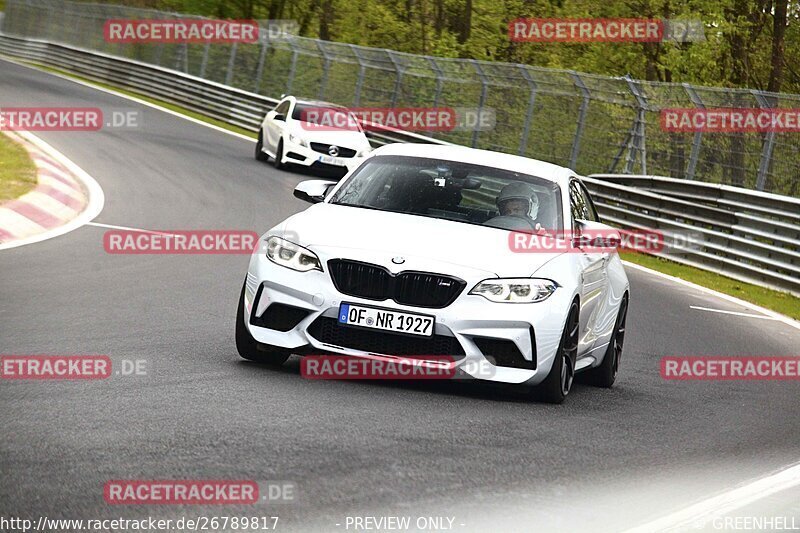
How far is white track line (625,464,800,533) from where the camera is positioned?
5.29m

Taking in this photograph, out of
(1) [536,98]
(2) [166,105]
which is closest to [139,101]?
(2) [166,105]

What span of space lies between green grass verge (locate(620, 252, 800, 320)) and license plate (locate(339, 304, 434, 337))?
31.4 feet

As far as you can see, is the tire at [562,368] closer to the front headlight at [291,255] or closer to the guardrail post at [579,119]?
the front headlight at [291,255]

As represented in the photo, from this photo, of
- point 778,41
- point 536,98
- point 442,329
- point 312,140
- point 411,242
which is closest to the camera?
point 442,329

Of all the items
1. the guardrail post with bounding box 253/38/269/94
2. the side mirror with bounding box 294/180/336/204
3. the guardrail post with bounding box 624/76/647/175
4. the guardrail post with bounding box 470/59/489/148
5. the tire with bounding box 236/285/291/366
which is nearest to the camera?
the tire with bounding box 236/285/291/366

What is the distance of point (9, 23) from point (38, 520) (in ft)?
187

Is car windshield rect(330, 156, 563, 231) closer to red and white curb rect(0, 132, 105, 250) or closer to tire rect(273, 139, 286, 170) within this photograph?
red and white curb rect(0, 132, 105, 250)

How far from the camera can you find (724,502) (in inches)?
232

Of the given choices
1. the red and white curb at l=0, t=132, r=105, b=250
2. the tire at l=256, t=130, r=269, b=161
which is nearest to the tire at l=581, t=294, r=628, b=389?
the red and white curb at l=0, t=132, r=105, b=250

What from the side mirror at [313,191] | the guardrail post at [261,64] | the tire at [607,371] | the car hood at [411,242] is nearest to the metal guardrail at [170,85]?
the guardrail post at [261,64]

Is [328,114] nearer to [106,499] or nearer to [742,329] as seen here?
[742,329]

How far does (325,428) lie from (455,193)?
277 cm

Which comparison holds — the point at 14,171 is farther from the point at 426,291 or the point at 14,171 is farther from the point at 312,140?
the point at 312,140

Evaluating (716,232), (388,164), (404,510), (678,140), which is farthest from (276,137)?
(404,510)
